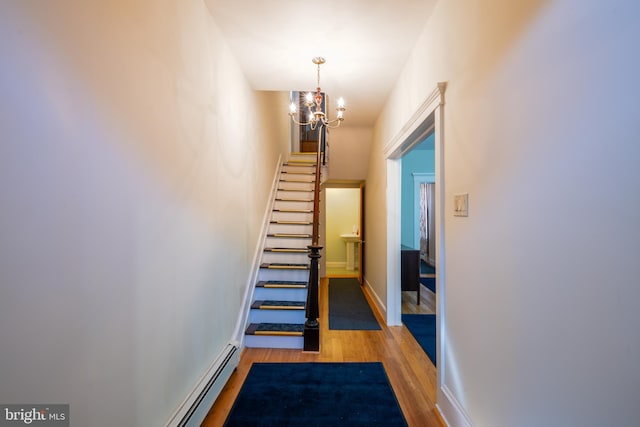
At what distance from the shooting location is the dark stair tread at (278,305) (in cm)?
307

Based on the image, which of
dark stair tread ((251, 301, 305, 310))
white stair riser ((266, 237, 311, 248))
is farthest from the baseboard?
dark stair tread ((251, 301, 305, 310))

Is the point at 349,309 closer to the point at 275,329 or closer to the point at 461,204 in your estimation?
the point at 275,329

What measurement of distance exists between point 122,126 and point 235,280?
1.85m

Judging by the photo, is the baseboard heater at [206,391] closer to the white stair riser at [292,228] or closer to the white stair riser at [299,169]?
the white stair riser at [292,228]

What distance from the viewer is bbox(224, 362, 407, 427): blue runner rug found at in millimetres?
1826

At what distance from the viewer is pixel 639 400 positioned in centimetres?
70

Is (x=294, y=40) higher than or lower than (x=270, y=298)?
higher

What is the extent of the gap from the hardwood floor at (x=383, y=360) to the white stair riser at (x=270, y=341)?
0.19 feet

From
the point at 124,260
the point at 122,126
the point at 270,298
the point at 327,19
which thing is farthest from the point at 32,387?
the point at 270,298

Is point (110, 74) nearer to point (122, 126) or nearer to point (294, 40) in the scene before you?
point (122, 126)

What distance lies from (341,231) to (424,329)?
4.18 meters

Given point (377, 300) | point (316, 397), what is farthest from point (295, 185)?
point (316, 397)

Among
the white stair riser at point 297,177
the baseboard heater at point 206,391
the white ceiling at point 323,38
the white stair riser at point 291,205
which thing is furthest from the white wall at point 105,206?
the white stair riser at point 297,177

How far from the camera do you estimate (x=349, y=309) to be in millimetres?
4156
